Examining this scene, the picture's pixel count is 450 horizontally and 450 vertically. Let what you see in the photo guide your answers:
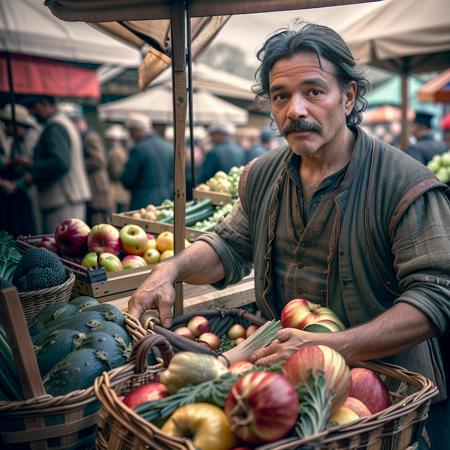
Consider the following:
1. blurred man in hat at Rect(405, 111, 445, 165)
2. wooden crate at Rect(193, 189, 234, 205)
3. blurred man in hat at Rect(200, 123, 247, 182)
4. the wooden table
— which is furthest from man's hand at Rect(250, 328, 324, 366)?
blurred man in hat at Rect(200, 123, 247, 182)

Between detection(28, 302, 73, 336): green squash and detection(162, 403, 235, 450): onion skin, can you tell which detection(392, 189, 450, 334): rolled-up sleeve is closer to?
detection(162, 403, 235, 450): onion skin

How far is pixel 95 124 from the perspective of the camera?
57.7 feet

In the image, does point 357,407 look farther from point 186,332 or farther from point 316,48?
point 316,48

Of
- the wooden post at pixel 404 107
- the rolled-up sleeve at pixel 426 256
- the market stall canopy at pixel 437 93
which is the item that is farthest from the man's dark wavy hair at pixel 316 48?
Answer: the market stall canopy at pixel 437 93

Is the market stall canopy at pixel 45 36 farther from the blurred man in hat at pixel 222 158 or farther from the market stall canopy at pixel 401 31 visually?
the blurred man in hat at pixel 222 158

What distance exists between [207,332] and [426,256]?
3.32 feet

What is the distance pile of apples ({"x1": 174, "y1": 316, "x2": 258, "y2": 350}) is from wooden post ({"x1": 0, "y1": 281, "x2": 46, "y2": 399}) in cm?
87

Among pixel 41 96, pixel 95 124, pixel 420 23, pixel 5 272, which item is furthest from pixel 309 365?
pixel 95 124

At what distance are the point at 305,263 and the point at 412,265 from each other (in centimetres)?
51

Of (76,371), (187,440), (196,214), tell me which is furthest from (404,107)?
(187,440)

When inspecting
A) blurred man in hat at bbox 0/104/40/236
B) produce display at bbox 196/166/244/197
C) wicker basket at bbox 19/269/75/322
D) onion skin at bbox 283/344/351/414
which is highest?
onion skin at bbox 283/344/351/414

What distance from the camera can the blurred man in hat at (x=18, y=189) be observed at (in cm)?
695

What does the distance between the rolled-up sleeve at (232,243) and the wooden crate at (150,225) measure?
3.29 ft

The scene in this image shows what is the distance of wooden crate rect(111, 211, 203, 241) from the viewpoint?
3836 millimetres
